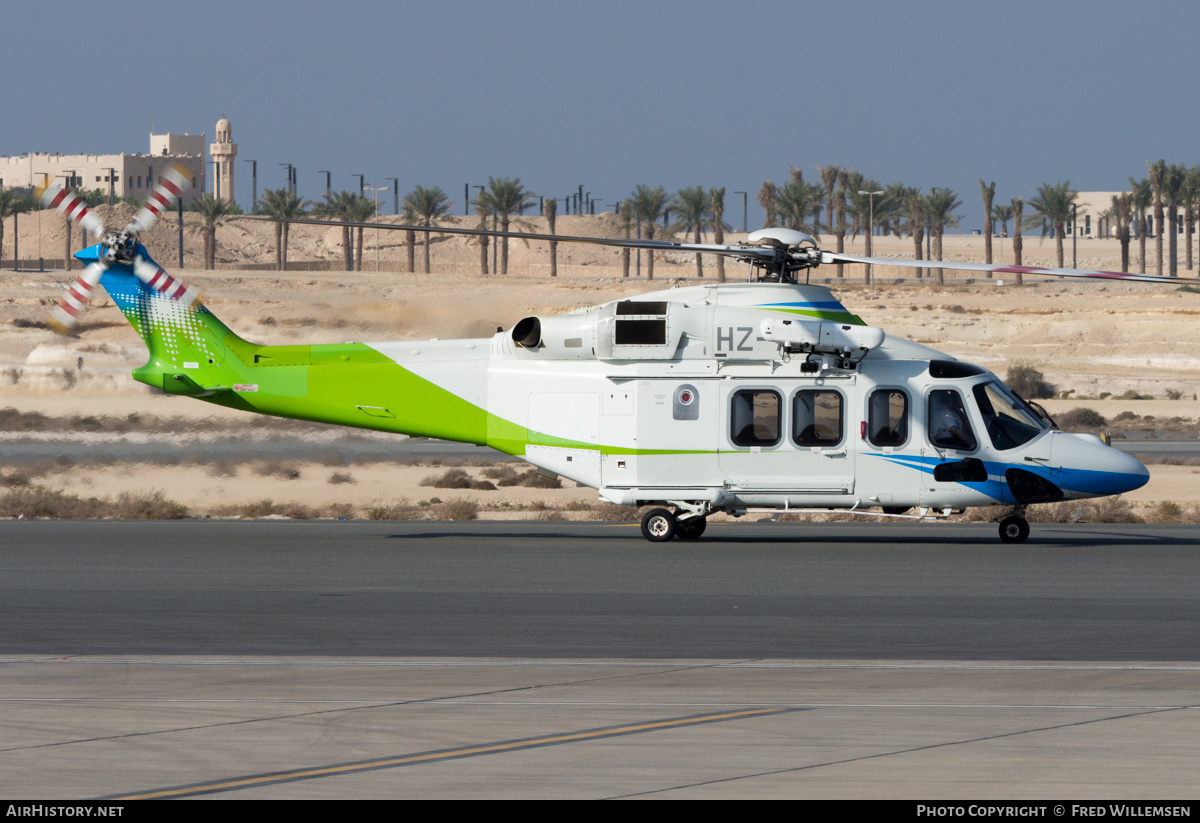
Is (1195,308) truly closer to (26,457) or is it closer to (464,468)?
(464,468)

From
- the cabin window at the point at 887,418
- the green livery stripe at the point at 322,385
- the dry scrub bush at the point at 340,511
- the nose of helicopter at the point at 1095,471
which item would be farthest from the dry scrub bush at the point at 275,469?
the nose of helicopter at the point at 1095,471

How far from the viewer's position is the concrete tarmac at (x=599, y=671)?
27.1 feet

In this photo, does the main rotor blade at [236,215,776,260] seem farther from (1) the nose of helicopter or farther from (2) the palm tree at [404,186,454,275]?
(2) the palm tree at [404,186,454,275]

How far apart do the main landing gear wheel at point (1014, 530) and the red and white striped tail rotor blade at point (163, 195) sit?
12080mm

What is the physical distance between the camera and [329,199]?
11081 cm

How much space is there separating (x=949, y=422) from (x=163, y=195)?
36.9ft

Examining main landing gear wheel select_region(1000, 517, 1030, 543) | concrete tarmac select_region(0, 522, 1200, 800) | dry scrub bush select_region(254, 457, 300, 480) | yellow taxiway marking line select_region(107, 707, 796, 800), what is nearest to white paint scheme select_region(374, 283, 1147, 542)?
main landing gear wheel select_region(1000, 517, 1030, 543)

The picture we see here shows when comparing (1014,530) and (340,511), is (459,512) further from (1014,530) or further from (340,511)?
(1014,530)

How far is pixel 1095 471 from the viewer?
64.2 feet

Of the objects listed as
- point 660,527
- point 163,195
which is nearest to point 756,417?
point 660,527

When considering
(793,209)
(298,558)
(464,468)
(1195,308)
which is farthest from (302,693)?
(793,209)

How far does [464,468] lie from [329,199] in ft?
248

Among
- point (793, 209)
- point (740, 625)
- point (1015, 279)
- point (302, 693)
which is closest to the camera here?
point (302, 693)

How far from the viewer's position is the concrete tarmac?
27.1 ft
